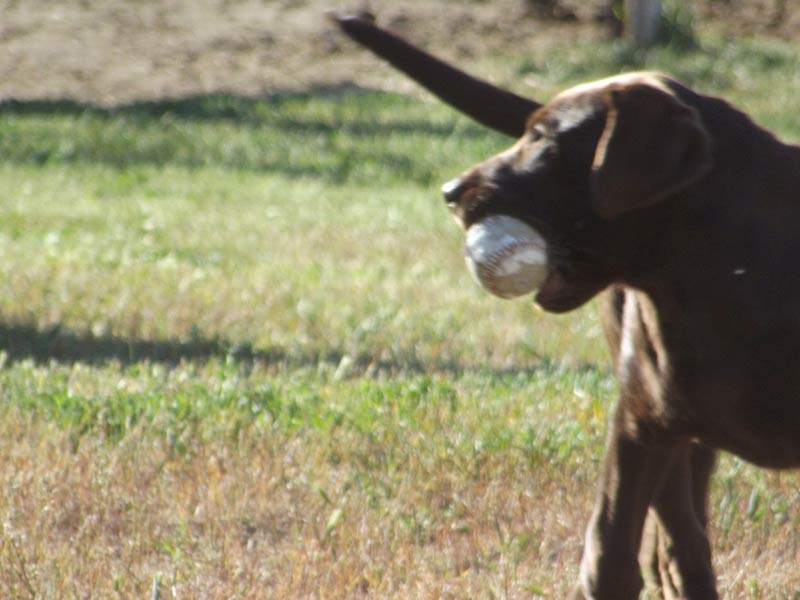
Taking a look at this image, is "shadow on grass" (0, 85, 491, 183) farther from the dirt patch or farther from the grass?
the grass

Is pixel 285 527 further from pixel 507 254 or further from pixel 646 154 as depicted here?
pixel 646 154

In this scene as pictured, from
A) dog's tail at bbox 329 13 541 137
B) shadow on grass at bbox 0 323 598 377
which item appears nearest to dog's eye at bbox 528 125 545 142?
dog's tail at bbox 329 13 541 137

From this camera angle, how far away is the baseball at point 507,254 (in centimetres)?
349

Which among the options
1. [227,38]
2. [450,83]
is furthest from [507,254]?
[227,38]

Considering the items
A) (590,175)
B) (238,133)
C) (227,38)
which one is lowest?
(227,38)

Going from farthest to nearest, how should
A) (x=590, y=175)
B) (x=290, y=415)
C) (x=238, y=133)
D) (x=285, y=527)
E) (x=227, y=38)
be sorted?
(x=227, y=38)
(x=238, y=133)
(x=290, y=415)
(x=285, y=527)
(x=590, y=175)

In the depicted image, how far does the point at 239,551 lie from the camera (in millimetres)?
4305

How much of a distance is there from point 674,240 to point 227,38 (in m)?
16.6

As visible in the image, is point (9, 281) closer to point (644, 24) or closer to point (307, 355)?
point (307, 355)

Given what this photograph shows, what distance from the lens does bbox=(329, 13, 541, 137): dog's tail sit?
416 cm

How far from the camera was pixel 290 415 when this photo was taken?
5316 millimetres

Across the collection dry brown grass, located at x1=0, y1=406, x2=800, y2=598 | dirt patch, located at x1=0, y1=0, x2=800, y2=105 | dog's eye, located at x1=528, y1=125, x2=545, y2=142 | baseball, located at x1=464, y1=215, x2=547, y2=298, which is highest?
dog's eye, located at x1=528, y1=125, x2=545, y2=142

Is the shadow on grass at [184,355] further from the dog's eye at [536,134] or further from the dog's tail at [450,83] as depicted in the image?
the dog's eye at [536,134]

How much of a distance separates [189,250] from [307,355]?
8.48ft
